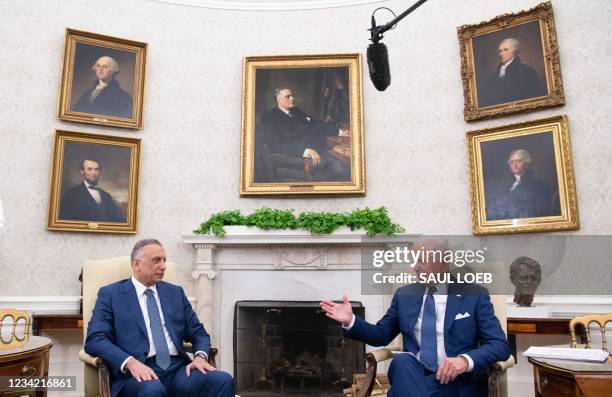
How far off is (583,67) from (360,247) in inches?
117

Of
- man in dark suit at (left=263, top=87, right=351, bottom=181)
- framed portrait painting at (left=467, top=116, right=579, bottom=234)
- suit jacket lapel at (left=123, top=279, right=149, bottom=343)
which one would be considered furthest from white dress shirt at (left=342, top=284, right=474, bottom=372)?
man in dark suit at (left=263, top=87, right=351, bottom=181)

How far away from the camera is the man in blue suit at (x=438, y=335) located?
2.79m

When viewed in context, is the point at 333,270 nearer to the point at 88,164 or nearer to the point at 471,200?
the point at 471,200

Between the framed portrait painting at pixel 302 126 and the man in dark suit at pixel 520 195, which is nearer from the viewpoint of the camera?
the man in dark suit at pixel 520 195

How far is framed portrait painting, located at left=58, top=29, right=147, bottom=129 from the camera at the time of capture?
546 cm

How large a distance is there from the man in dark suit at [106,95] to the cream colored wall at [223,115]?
0.77ft

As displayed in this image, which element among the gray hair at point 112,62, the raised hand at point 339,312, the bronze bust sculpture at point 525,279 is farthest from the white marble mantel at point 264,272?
the gray hair at point 112,62

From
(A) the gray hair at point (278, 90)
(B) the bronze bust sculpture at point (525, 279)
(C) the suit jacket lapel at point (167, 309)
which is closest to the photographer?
(C) the suit jacket lapel at point (167, 309)

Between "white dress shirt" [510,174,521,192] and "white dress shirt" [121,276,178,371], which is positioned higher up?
"white dress shirt" [510,174,521,192]

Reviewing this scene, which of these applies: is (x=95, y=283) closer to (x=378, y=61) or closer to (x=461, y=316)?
(x=461, y=316)

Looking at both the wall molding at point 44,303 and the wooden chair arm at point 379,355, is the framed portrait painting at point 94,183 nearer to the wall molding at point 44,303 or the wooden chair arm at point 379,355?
the wall molding at point 44,303

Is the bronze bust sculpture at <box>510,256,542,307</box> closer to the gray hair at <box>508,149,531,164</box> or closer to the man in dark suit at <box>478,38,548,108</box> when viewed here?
the gray hair at <box>508,149,531,164</box>

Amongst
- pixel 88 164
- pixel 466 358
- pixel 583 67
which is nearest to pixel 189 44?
pixel 88 164

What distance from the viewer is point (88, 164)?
17.8ft
